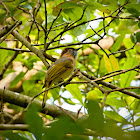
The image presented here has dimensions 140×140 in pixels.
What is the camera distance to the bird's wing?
2.65 metres

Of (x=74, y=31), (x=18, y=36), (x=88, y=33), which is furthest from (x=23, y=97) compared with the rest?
(x=88, y=33)

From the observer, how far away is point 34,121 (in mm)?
715

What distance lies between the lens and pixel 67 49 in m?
3.48

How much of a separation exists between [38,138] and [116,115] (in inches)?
38.8

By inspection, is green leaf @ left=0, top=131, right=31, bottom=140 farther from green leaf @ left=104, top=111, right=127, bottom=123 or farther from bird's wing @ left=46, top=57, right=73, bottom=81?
bird's wing @ left=46, top=57, right=73, bottom=81

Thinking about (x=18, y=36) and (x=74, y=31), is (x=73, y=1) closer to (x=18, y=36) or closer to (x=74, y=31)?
(x=74, y=31)

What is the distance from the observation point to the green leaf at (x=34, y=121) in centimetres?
70

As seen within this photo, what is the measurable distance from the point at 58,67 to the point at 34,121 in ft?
6.94

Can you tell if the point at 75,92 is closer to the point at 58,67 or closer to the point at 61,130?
the point at 58,67

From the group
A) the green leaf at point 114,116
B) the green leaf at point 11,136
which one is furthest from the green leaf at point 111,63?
the green leaf at point 11,136

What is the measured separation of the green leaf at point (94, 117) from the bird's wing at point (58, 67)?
186 centimetres

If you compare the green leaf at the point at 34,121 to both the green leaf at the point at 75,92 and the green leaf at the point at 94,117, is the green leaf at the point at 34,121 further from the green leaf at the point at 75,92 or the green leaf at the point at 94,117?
the green leaf at the point at 75,92

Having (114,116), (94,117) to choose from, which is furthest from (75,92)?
(94,117)

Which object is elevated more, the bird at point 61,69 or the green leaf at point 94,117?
the bird at point 61,69
